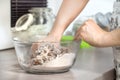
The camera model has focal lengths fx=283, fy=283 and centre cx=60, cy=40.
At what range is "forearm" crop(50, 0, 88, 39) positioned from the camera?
932mm

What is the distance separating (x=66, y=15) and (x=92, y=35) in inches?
6.6

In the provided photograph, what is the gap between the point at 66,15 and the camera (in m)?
0.96

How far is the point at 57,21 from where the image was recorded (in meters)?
0.95

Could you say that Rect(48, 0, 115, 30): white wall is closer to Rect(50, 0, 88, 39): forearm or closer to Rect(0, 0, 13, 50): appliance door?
Rect(0, 0, 13, 50): appliance door

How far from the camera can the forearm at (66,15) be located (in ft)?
3.06

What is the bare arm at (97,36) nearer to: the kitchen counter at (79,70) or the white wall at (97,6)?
the kitchen counter at (79,70)

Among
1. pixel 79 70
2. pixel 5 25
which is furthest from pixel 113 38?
pixel 5 25

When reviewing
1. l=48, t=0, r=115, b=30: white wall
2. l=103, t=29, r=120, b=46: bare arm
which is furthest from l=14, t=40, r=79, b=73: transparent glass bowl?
l=48, t=0, r=115, b=30: white wall

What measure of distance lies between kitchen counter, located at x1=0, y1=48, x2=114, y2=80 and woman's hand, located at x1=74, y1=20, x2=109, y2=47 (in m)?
0.09

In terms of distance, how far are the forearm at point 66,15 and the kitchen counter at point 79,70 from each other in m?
0.13

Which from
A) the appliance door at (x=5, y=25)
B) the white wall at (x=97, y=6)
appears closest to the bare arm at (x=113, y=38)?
the appliance door at (x=5, y=25)

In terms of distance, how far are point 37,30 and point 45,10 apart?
11 cm

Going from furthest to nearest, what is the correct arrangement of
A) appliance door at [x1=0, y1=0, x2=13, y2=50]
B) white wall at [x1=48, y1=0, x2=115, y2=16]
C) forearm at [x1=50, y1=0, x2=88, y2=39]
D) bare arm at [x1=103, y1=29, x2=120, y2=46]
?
1. white wall at [x1=48, y1=0, x2=115, y2=16]
2. appliance door at [x1=0, y1=0, x2=13, y2=50]
3. forearm at [x1=50, y1=0, x2=88, y2=39]
4. bare arm at [x1=103, y1=29, x2=120, y2=46]

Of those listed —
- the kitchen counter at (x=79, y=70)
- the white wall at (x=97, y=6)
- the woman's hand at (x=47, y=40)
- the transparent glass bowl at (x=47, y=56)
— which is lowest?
the kitchen counter at (x=79, y=70)
